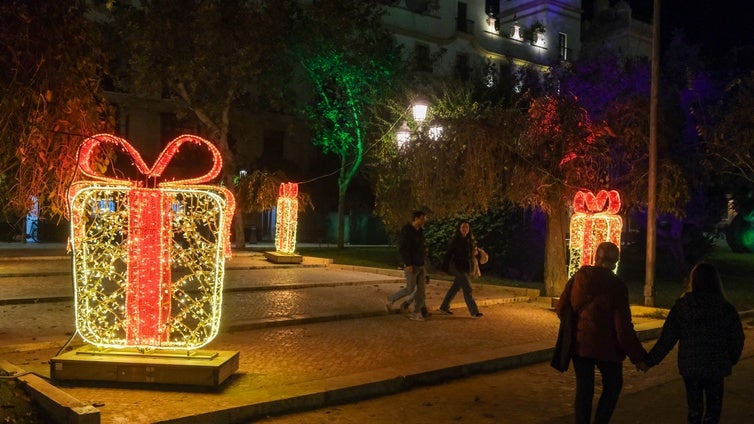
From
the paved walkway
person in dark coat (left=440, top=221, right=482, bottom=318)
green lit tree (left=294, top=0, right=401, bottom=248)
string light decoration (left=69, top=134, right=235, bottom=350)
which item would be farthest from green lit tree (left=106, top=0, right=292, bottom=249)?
string light decoration (left=69, top=134, right=235, bottom=350)

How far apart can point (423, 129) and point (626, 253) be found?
42.7 ft

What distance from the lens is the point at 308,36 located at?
Result: 28797 millimetres

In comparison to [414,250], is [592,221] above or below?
above

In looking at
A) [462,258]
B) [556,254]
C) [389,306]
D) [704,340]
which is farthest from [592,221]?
[704,340]

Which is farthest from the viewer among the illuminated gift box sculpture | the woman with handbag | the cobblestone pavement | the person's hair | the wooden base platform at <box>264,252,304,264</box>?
the wooden base platform at <box>264,252,304,264</box>

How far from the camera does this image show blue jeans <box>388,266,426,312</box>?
12.0m

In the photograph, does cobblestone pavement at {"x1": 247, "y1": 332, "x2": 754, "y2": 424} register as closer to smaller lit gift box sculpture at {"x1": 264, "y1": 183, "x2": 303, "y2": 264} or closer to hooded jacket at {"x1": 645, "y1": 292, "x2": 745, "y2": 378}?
hooded jacket at {"x1": 645, "y1": 292, "x2": 745, "y2": 378}

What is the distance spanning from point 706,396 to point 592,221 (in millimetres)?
8249

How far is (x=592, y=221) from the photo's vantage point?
1356cm

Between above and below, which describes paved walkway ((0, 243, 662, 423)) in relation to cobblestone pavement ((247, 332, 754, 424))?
above

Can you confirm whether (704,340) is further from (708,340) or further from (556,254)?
(556,254)

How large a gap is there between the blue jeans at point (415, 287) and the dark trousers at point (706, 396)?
260 inches

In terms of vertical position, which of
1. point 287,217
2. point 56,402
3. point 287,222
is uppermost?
point 287,217

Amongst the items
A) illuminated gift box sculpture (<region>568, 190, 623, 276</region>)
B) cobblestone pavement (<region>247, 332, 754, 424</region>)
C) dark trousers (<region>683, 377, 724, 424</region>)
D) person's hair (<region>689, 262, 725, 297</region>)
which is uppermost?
illuminated gift box sculpture (<region>568, 190, 623, 276</region>)
